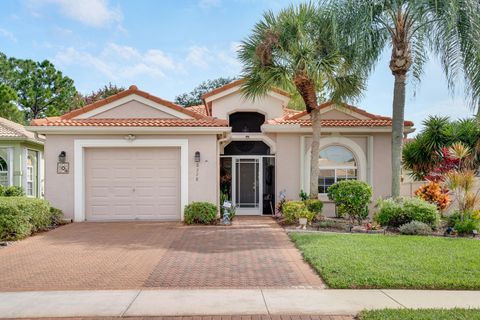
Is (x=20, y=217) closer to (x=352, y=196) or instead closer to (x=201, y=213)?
(x=201, y=213)

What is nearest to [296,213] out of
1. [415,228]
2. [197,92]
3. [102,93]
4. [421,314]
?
[415,228]

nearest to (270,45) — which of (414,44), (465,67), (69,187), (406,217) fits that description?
(414,44)

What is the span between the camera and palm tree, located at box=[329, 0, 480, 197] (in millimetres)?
12656

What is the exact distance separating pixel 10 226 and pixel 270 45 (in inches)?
372

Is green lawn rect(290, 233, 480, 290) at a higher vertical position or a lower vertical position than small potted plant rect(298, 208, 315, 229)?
lower

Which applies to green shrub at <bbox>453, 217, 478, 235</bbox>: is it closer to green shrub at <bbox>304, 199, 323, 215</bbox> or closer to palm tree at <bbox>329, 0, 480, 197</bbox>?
palm tree at <bbox>329, 0, 480, 197</bbox>

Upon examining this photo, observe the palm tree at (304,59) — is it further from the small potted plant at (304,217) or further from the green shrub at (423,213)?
the green shrub at (423,213)

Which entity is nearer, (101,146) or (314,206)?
(314,206)

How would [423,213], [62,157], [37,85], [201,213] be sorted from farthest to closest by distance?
[37,85]
[62,157]
[201,213]
[423,213]

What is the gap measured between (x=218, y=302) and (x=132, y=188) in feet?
32.3

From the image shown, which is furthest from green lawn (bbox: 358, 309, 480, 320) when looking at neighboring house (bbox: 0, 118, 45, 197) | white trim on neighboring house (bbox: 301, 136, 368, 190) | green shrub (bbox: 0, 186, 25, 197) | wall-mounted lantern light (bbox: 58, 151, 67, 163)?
neighboring house (bbox: 0, 118, 45, 197)

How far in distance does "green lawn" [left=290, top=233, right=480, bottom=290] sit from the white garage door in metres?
5.62

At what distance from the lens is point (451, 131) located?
706 inches

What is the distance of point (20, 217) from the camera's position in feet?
39.0
